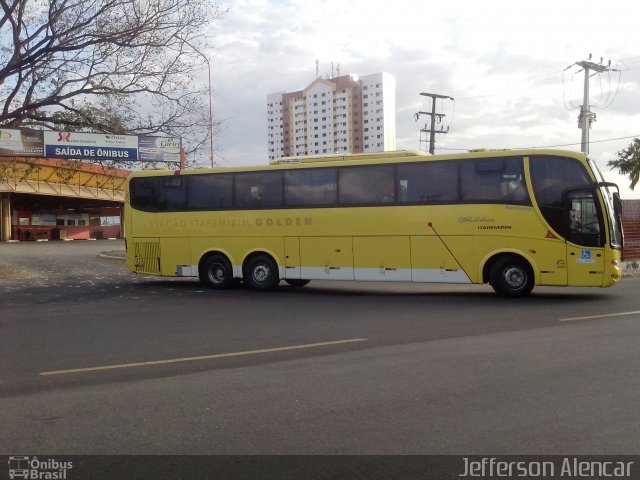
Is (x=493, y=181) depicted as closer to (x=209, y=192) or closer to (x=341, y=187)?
(x=341, y=187)

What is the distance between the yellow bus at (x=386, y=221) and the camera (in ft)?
46.0

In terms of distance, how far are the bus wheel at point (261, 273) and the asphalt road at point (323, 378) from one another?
346 cm

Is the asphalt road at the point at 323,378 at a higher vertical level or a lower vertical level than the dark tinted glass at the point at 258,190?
lower

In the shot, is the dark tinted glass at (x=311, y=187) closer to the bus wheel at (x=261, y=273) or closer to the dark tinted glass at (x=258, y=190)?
the dark tinted glass at (x=258, y=190)

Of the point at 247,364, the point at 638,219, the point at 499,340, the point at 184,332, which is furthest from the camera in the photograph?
the point at 638,219

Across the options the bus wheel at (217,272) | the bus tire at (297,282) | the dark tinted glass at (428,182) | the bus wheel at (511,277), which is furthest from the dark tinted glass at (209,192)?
the bus wheel at (511,277)

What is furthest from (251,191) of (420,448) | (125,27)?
(420,448)

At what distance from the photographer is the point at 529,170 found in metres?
14.3

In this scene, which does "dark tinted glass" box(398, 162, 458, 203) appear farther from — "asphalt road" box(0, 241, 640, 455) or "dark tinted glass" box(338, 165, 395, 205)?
"asphalt road" box(0, 241, 640, 455)

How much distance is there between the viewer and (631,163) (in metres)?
39.0

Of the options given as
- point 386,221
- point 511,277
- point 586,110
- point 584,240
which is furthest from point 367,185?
point 586,110

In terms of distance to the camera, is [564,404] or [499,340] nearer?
[564,404]

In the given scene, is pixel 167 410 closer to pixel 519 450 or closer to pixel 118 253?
pixel 519 450
